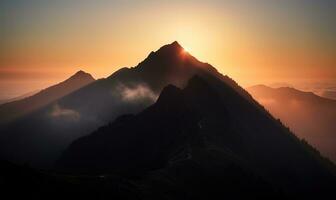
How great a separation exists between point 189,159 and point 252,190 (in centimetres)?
3070

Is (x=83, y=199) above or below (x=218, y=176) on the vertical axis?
below

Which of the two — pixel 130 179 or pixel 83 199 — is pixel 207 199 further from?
pixel 83 199

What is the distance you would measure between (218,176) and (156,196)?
57.6 meters

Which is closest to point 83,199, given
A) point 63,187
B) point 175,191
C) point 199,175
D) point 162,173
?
point 63,187

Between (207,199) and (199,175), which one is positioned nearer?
(207,199)

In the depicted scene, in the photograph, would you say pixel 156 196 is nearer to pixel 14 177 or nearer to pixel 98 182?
pixel 98 182

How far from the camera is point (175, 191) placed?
→ 141625 mm

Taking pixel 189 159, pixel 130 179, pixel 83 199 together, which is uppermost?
pixel 189 159

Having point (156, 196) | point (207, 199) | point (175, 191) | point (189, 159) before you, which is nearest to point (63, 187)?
point (156, 196)

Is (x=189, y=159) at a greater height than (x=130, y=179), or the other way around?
(x=189, y=159)

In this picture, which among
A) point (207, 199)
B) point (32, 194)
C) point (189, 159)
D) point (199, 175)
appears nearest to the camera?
point (32, 194)

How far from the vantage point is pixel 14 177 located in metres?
103

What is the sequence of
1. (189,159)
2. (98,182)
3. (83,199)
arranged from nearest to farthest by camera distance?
(83,199), (98,182), (189,159)

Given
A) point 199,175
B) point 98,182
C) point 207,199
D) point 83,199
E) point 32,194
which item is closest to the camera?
point 32,194
